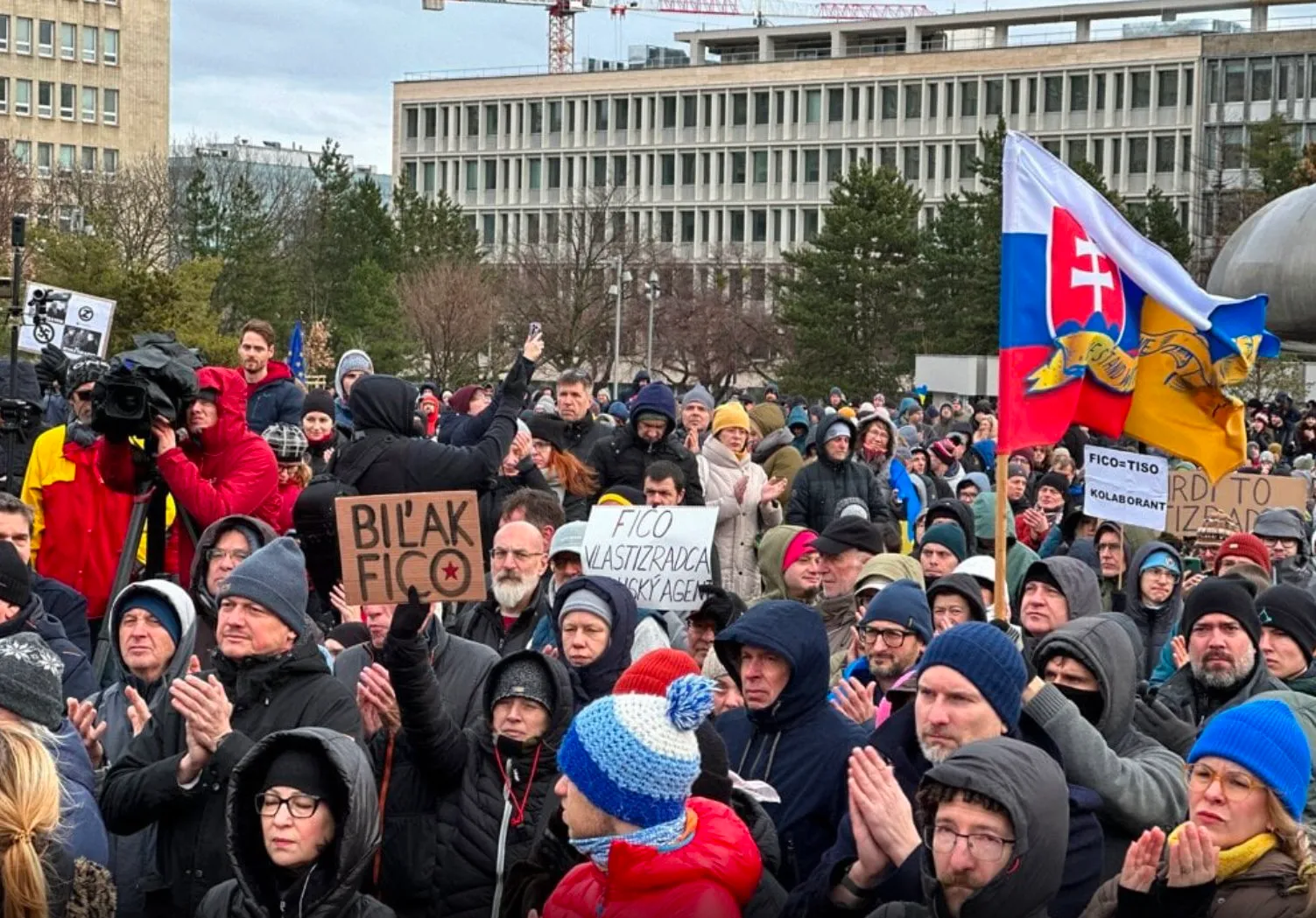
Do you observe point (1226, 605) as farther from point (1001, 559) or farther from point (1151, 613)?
point (1151, 613)

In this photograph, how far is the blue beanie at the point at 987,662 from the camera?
520cm

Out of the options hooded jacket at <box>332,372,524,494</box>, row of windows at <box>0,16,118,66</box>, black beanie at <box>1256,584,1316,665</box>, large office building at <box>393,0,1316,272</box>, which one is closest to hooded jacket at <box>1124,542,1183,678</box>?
black beanie at <box>1256,584,1316,665</box>

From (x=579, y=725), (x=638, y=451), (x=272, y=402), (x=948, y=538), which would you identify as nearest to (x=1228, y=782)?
→ (x=579, y=725)

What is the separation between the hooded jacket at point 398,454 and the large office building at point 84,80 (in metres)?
104

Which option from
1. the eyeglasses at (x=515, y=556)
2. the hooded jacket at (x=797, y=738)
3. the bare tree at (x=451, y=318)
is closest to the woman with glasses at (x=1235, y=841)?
the hooded jacket at (x=797, y=738)

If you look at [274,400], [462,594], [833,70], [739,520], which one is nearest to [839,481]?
[739,520]

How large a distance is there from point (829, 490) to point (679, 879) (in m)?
8.88

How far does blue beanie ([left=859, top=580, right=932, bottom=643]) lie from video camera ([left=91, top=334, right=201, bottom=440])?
118 inches

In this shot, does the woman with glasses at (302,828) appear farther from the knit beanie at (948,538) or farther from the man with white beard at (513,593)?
the knit beanie at (948,538)

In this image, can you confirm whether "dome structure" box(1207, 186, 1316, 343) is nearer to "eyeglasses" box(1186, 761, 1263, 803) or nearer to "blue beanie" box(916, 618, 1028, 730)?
"blue beanie" box(916, 618, 1028, 730)

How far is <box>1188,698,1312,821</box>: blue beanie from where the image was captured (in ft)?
16.2

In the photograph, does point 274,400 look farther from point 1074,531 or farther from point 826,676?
point 826,676

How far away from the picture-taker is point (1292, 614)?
765 cm

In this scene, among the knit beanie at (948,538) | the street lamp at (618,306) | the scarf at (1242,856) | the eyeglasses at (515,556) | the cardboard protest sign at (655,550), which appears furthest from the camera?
the street lamp at (618,306)
